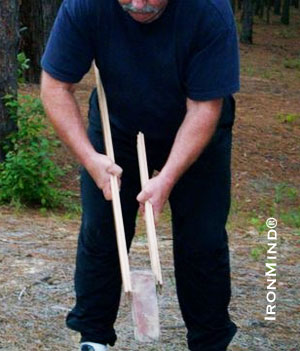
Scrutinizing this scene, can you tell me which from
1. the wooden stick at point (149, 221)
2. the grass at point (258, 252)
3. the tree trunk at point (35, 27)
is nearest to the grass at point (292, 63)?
the tree trunk at point (35, 27)

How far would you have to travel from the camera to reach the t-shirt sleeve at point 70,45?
3.35 m

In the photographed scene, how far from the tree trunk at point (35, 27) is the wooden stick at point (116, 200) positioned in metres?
10.0

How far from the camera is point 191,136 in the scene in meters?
3.38

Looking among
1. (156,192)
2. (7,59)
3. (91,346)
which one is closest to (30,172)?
(7,59)

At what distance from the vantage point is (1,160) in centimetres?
824

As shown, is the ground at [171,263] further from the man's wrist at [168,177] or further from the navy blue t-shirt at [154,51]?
the navy blue t-shirt at [154,51]

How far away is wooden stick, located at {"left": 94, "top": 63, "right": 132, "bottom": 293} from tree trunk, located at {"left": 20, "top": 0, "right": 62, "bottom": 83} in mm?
10024

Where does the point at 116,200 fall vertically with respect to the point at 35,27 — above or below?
above

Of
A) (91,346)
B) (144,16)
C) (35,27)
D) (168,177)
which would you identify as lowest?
(35,27)

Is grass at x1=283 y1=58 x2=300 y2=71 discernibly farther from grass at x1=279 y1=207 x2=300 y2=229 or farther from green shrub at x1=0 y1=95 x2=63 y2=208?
green shrub at x1=0 y1=95 x2=63 y2=208

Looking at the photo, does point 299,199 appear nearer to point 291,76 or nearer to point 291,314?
point 291,314

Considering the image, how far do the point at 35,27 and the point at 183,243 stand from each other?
10187 millimetres

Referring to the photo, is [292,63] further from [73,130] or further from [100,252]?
[73,130]

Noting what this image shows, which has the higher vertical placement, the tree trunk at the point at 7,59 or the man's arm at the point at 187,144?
the man's arm at the point at 187,144
